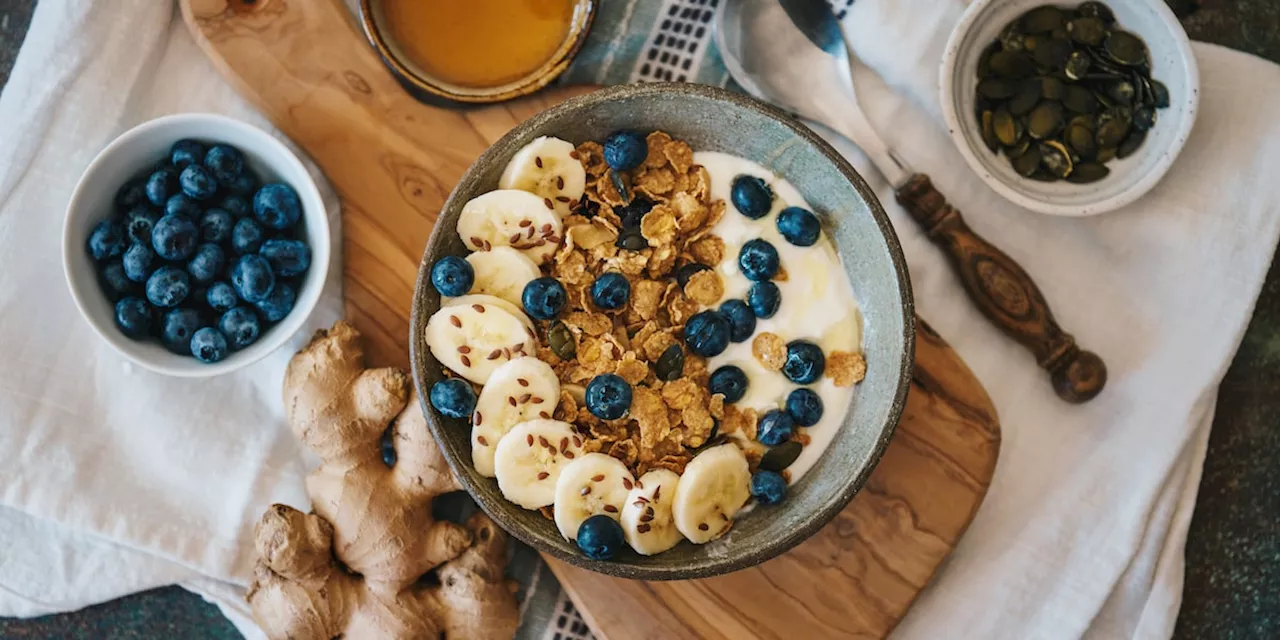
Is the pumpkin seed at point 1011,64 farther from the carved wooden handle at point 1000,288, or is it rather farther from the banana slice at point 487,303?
the banana slice at point 487,303

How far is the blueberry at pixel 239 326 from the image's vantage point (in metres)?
1.13

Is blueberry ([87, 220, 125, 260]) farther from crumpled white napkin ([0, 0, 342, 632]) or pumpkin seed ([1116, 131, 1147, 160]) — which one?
pumpkin seed ([1116, 131, 1147, 160])

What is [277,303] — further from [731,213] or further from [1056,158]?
[1056,158]

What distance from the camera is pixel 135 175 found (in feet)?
3.87

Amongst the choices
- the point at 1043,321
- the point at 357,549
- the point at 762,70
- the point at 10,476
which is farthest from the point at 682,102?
the point at 10,476

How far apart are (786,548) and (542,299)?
1.20ft

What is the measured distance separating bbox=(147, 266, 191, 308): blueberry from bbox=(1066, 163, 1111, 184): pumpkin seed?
107cm

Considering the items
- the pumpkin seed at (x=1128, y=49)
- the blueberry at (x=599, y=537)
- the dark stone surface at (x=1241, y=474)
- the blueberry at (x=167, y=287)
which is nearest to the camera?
the blueberry at (x=599, y=537)

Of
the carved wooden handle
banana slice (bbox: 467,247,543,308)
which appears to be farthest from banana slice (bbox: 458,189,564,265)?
the carved wooden handle

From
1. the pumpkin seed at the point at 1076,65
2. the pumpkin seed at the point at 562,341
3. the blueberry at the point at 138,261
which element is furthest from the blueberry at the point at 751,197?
the blueberry at the point at 138,261

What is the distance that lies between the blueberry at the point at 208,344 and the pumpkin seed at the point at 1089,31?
3.61ft

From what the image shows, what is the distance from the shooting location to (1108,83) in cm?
126

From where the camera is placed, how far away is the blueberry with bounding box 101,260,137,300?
1.15 m

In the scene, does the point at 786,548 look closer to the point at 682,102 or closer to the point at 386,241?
the point at 682,102
